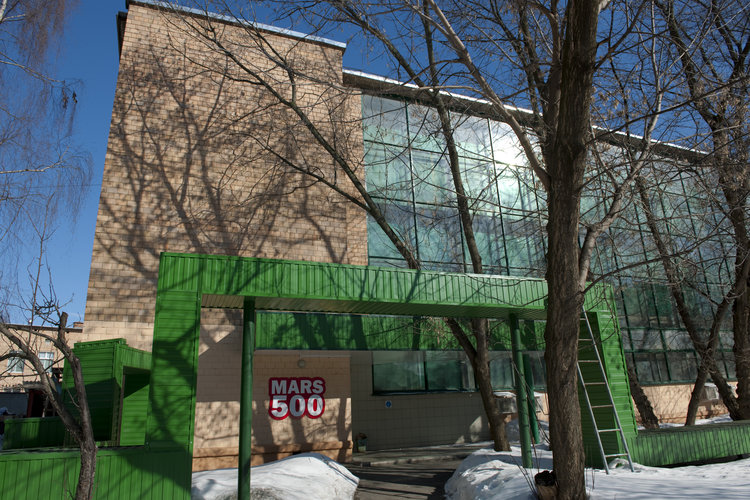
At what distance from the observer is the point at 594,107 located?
31.0 ft

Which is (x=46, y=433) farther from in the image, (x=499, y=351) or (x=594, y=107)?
(x=594, y=107)

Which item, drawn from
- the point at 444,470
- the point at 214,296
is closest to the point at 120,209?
the point at 214,296

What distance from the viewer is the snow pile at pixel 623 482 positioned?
252 inches

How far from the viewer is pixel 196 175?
14.4 meters

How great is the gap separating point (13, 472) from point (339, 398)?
846 cm

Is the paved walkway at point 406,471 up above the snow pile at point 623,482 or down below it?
below

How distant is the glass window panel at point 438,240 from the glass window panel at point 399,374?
333 centimetres

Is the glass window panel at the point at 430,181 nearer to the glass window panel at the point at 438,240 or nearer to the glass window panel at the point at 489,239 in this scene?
the glass window panel at the point at 438,240

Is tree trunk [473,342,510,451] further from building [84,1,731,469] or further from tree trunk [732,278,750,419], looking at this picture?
tree trunk [732,278,750,419]

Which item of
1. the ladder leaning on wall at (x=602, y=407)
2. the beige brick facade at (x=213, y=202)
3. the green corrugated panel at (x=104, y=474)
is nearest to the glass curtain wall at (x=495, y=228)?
the beige brick facade at (x=213, y=202)

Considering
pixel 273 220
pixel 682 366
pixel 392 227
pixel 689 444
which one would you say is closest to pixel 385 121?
pixel 392 227

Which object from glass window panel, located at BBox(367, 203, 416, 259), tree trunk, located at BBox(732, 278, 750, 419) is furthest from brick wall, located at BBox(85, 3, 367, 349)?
tree trunk, located at BBox(732, 278, 750, 419)

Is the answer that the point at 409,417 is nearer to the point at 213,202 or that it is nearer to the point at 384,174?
the point at 384,174

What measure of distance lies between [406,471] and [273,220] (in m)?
7.71
